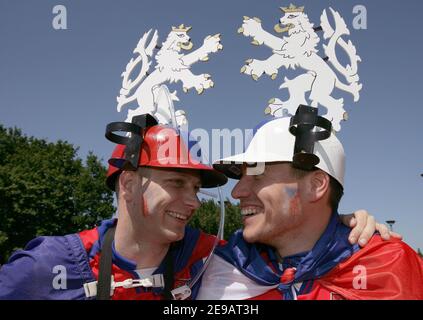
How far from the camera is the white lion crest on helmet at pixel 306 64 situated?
15.2ft

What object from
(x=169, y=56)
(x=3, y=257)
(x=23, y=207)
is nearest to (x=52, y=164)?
(x=23, y=207)

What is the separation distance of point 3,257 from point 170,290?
1162 inches

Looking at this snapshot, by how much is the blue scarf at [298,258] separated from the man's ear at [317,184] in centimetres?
28

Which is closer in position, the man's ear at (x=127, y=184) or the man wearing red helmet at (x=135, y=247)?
the man wearing red helmet at (x=135, y=247)

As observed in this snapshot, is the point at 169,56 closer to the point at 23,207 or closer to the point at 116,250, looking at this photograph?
the point at 116,250

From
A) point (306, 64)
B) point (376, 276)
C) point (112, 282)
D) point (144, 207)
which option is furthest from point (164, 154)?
point (376, 276)

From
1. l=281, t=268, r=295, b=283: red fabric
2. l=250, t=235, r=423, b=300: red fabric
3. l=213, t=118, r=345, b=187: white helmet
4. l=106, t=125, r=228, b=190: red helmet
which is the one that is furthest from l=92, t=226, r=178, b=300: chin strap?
l=213, t=118, r=345, b=187: white helmet

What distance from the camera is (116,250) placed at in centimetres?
421

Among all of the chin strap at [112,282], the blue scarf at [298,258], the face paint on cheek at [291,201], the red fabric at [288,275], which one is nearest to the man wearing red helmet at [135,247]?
the chin strap at [112,282]

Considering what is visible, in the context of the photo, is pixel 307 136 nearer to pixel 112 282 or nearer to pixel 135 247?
pixel 135 247

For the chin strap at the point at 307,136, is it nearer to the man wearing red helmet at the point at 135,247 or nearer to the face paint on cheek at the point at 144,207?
the man wearing red helmet at the point at 135,247

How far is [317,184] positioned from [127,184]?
1.76 meters

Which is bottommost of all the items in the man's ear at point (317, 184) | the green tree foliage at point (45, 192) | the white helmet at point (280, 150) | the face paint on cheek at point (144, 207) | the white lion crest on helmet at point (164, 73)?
the green tree foliage at point (45, 192)

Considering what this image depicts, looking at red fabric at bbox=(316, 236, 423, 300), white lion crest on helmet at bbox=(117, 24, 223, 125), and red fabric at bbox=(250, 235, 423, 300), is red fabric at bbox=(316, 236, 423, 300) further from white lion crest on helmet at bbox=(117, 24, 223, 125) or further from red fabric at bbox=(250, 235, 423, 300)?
white lion crest on helmet at bbox=(117, 24, 223, 125)
